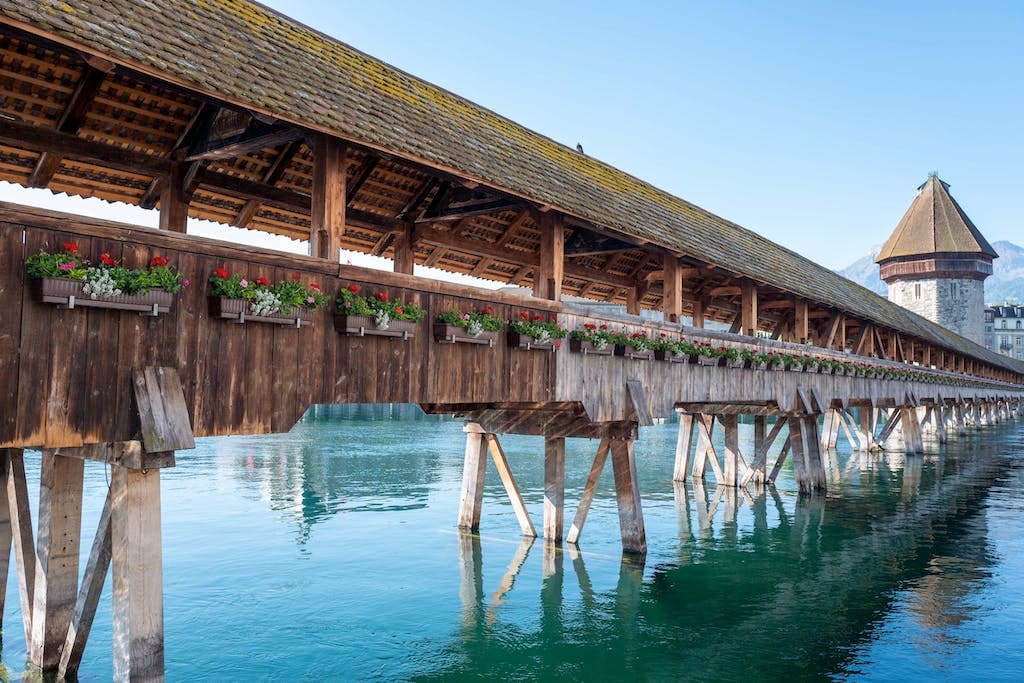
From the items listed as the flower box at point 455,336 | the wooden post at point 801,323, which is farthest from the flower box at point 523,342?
the wooden post at point 801,323

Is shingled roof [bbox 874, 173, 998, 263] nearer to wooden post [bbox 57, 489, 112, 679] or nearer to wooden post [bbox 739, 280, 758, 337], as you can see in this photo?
wooden post [bbox 739, 280, 758, 337]

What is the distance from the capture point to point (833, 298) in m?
20.2

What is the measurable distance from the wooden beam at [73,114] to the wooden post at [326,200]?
2.37 metres

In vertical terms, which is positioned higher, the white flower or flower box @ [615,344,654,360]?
the white flower

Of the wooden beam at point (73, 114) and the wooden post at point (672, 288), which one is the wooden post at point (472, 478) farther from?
the wooden beam at point (73, 114)

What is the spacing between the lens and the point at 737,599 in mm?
Answer: 12727

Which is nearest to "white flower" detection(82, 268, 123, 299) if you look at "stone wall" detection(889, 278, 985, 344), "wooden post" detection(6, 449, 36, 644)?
"wooden post" detection(6, 449, 36, 644)

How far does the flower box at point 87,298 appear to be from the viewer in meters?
5.49

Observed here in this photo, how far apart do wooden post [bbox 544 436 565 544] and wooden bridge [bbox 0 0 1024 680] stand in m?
0.07

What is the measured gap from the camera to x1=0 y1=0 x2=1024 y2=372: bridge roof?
6398 mm

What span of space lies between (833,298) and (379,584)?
45.5 ft

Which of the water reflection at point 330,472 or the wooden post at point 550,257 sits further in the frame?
the water reflection at point 330,472

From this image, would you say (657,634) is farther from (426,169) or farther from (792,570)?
(426,169)

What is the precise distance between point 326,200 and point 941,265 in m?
66.3
